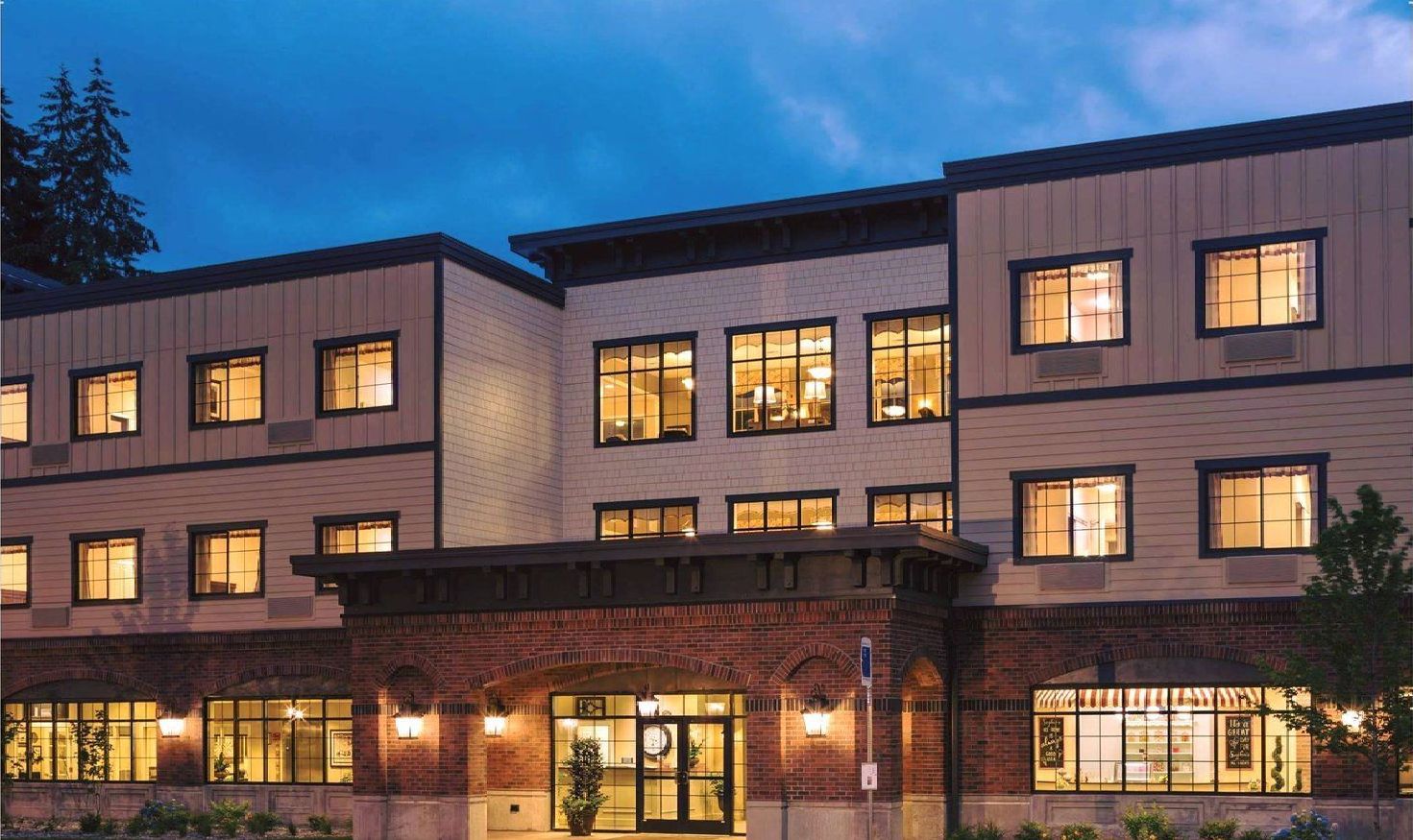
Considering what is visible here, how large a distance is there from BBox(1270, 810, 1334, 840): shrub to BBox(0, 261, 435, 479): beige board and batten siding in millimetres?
17316

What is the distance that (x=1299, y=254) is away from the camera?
30062 mm

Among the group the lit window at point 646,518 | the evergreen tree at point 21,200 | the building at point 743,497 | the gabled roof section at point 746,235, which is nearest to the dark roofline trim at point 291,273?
the building at point 743,497

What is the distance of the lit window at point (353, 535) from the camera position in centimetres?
3556

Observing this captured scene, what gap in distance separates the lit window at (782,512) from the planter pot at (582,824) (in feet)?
20.6

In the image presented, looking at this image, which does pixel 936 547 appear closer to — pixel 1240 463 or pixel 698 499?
pixel 1240 463

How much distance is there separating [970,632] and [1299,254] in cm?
856

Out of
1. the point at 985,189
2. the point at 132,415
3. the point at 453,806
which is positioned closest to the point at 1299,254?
the point at 985,189

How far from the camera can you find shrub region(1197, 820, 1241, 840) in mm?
28703

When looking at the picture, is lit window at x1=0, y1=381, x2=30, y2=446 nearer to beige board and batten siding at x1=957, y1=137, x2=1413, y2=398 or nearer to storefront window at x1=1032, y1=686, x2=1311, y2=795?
beige board and batten siding at x1=957, y1=137, x2=1413, y2=398

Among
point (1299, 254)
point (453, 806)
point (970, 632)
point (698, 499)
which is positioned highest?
point (1299, 254)

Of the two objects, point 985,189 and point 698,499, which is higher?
point 985,189

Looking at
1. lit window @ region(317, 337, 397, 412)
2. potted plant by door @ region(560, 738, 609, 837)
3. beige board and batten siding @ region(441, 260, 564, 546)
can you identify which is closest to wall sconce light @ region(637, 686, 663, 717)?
potted plant by door @ region(560, 738, 609, 837)

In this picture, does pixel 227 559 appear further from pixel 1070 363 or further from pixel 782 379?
pixel 1070 363

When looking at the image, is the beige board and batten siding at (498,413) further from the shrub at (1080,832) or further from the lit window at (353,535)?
the shrub at (1080,832)
